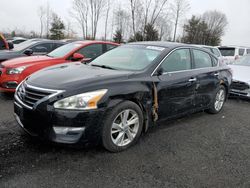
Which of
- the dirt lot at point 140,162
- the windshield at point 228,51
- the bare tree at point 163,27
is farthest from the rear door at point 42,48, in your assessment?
the bare tree at point 163,27

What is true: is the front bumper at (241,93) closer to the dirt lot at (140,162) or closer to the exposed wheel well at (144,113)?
the dirt lot at (140,162)

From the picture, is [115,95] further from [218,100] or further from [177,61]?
[218,100]

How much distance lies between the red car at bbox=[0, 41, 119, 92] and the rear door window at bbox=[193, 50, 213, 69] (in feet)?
7.04

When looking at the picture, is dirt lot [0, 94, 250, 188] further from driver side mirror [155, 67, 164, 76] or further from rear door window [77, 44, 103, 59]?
rear door window [77, 44, 103, 59]

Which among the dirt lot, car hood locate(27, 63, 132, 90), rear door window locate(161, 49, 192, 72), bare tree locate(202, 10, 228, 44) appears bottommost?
the dirt lot

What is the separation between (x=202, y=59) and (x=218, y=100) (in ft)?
3.79

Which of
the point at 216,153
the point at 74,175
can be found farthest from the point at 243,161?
the point at 74,175

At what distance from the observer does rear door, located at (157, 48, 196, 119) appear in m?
3.59

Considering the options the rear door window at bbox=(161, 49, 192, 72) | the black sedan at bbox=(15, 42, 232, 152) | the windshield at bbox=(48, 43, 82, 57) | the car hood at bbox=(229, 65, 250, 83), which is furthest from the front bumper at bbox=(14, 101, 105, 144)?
the car hood at bbox=(229, 65, 250, 83)

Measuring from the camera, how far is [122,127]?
3.12 meters

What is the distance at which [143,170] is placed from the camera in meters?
2.72

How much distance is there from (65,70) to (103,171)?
1.65 metres

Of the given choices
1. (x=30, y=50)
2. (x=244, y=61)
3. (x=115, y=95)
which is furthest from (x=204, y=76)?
(x=30, y=50)

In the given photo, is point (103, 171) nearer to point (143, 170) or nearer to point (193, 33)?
point (143, 170)
